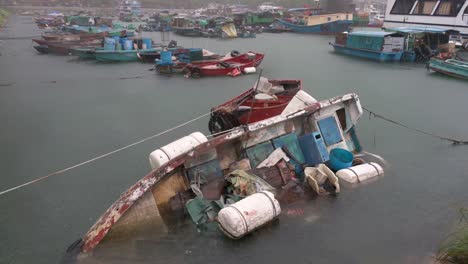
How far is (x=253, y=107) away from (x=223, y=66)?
557 inches

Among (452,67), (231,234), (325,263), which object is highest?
(452,67)

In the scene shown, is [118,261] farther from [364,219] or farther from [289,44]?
[289,44]

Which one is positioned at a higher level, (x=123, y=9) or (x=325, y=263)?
(x=123, y=9)

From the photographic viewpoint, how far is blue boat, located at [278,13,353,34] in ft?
214

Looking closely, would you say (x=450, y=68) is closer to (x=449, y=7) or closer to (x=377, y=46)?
(x=377, y=46)

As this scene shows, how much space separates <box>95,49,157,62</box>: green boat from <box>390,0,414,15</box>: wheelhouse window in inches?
1455

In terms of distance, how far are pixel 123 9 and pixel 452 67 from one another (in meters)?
108

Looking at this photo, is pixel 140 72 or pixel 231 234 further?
pixel 140 72

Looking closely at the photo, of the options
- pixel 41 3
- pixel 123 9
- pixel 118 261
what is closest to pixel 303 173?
pixel 118 261

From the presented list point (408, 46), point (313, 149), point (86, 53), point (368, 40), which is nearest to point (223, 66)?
point (86, 53)

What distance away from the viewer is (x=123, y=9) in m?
115

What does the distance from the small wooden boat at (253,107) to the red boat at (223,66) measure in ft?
35.6

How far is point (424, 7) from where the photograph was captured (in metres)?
48.1

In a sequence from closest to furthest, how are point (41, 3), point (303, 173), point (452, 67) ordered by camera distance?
point (303, 173), point (452, 67), point (41, 3)
